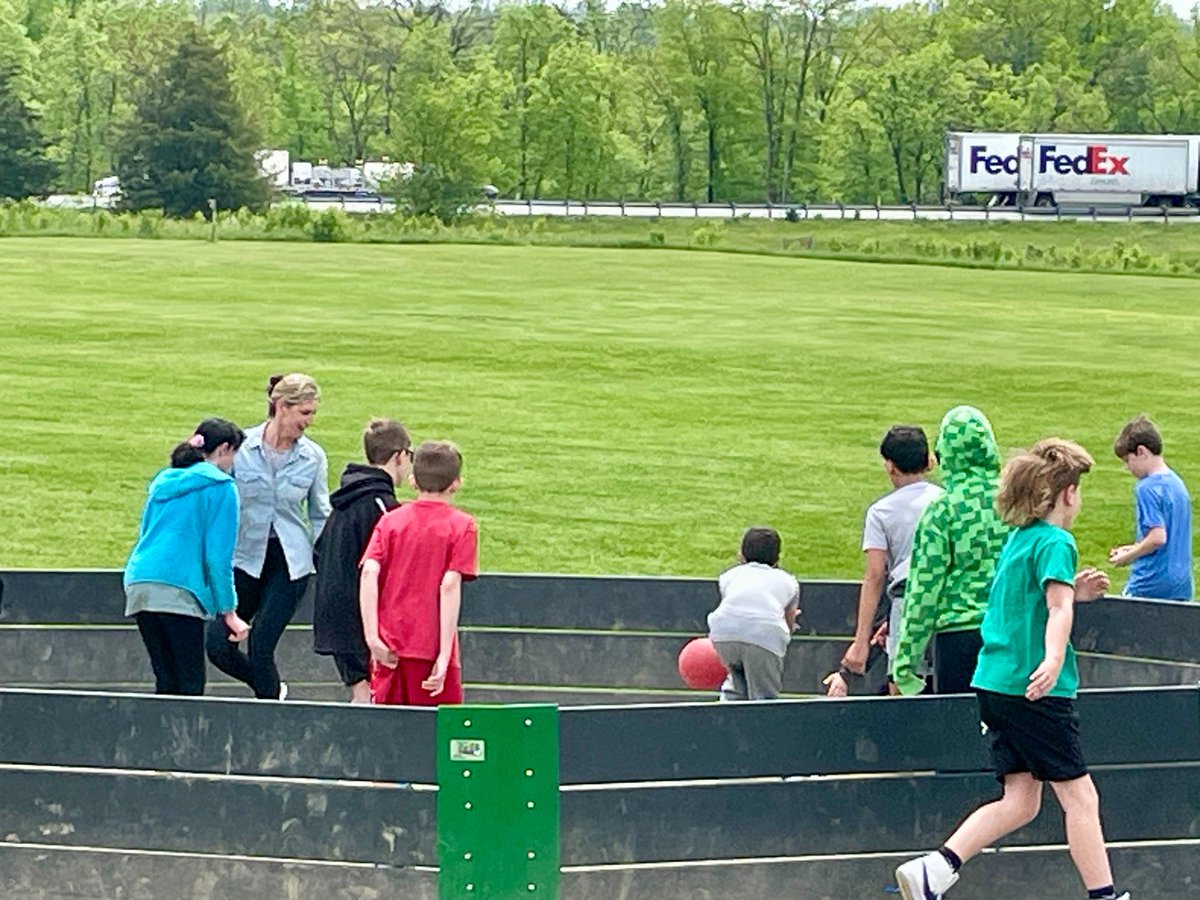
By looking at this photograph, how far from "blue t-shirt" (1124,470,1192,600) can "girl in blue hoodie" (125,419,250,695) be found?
4.36m

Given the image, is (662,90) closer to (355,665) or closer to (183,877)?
(355,665)

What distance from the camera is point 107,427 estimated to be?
2431cm

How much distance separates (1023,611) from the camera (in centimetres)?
713

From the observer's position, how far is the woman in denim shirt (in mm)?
9672

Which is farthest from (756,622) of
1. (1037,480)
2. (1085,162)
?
(1085,162)

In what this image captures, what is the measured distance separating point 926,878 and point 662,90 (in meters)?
107

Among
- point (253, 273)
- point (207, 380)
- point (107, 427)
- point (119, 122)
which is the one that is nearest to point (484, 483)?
point (107, 427)

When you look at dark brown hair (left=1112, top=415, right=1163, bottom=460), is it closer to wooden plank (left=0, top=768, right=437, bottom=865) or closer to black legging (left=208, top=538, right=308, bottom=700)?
black legging (left=208, top=538, right=308, bottom=700)

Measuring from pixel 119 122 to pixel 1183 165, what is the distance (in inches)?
1651

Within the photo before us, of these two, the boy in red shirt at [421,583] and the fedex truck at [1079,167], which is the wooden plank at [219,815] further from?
the fedex truck at [1079,167]

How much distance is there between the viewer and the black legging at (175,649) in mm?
9117

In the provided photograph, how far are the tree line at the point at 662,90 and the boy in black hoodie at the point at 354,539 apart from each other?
258ft

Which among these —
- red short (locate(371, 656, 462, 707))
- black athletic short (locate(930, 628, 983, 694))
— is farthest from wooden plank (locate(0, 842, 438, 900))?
black athletic short (locate(930, 628, 983, 694))

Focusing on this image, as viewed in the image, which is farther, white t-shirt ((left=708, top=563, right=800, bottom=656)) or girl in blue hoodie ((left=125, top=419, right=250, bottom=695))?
girl in blue hoodie ((left=125, top=419, right=250, bottom=695))
